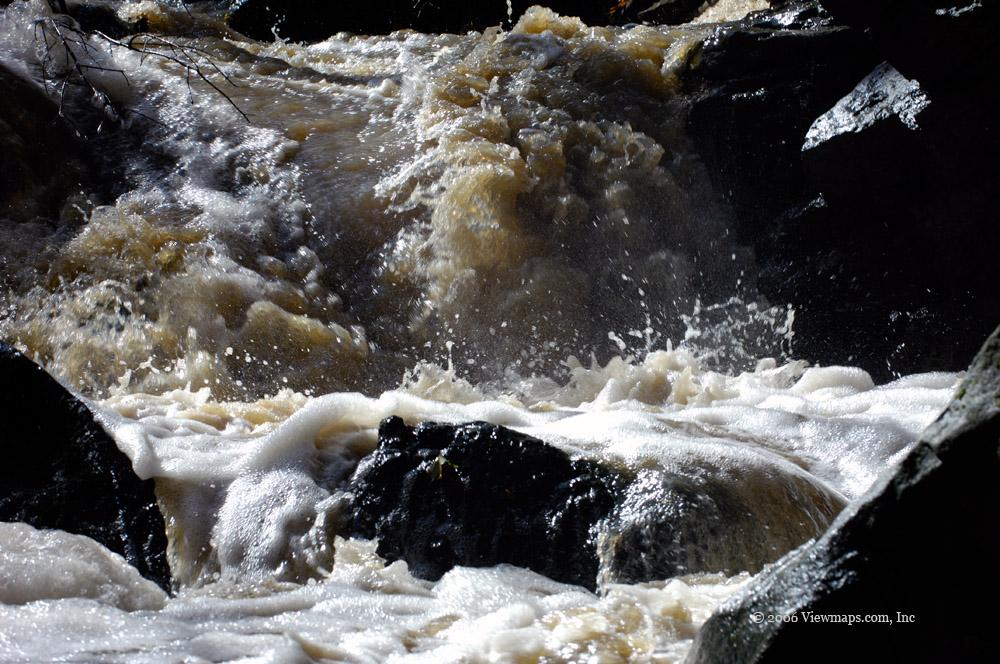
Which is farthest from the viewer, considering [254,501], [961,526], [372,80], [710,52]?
[372,80]

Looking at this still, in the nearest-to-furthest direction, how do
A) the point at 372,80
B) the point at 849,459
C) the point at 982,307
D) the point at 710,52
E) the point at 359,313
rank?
the point at 849,459 → the point at 982,307 → the point at 359,313 → the point at 710,52 → the point at 372,80

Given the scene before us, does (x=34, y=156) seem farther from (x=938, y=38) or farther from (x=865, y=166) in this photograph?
(x=938, y=38)

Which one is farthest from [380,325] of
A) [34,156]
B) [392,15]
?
[392,15]

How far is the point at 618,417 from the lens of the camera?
152 inches

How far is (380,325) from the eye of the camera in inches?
254

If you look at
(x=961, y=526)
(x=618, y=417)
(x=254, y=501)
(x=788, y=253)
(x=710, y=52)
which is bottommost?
(x=961, y=526)

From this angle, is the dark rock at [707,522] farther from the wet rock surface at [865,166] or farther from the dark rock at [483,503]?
the wet rock surface at [865,166]

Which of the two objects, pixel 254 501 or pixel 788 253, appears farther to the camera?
pixel 788 253

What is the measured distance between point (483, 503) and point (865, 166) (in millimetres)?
3871

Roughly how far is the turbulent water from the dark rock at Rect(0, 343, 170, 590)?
81 millimetres

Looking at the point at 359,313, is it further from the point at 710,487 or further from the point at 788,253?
the point at 710,487

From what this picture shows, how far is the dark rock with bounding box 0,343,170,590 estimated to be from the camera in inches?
128

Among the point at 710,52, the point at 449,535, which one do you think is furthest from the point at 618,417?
the point at 710,52

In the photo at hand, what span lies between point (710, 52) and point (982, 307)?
8.81 ft
